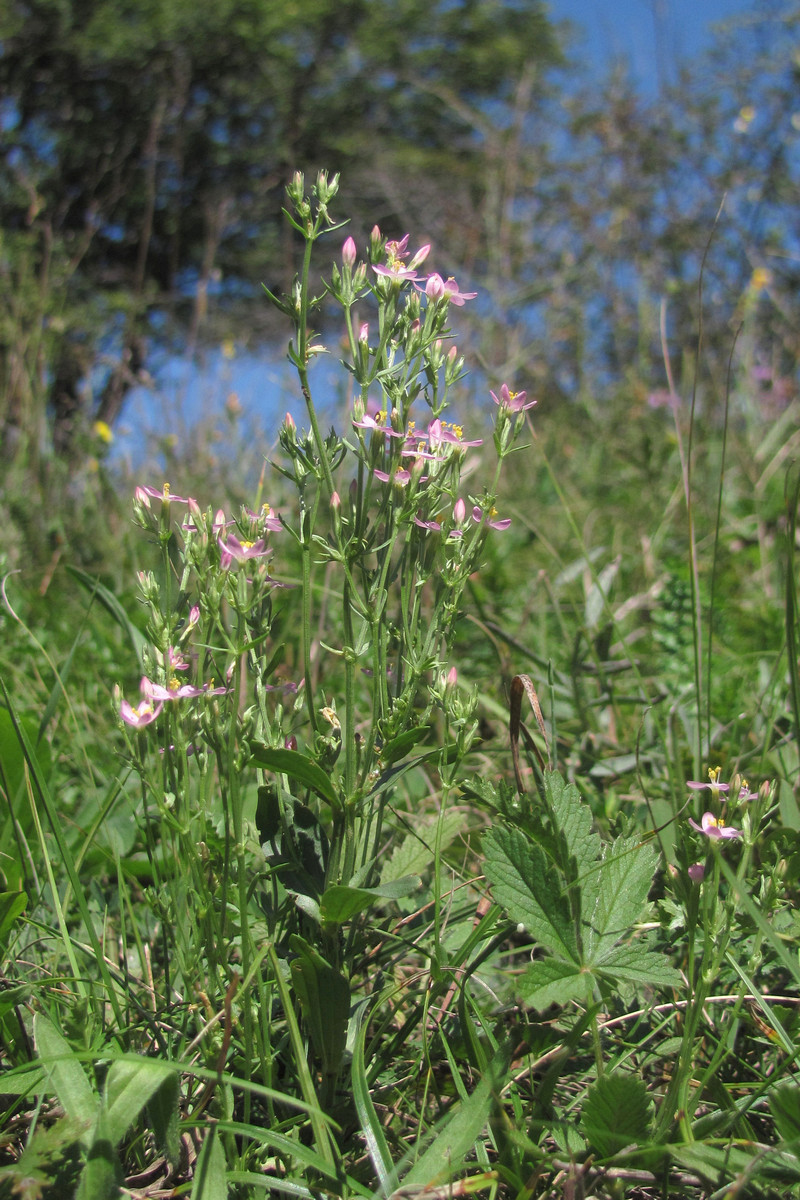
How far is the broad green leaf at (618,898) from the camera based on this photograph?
0.95m

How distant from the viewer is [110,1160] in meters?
0.77

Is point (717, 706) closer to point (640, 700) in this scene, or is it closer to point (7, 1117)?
point (640, 700)

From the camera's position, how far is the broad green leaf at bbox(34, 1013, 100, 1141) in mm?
833

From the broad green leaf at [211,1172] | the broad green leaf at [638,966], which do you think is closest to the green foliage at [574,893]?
the broad green leaf at [638,966]

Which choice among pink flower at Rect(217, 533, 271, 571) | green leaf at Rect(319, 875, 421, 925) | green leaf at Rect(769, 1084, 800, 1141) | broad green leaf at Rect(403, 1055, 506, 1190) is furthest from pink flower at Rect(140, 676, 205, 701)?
green leaf at Rect(769, 1084, 800, 1141)

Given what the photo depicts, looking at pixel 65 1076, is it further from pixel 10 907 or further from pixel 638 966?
pixel 638 966

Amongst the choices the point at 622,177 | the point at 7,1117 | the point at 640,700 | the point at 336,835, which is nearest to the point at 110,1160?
the point at 7,1117

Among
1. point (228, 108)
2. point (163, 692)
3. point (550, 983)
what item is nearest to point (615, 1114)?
point (550, 983)

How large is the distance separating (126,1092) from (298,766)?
33 cm

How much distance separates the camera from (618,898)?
0.97 m

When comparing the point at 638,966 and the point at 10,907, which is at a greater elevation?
the point at 10,907

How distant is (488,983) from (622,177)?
6936 millimetres

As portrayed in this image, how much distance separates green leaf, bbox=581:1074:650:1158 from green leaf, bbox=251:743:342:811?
0.38 metres

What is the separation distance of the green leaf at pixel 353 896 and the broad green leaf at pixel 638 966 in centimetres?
24
